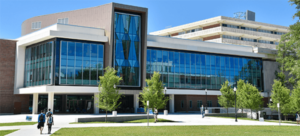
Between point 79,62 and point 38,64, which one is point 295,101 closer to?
point 79,62

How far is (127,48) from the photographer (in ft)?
153

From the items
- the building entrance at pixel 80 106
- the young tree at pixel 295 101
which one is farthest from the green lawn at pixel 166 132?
the building entrance at pixel 80 106

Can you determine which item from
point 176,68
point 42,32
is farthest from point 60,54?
point 176,68

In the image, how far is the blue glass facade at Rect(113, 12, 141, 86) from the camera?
150 feet

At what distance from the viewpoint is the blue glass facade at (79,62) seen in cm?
4247

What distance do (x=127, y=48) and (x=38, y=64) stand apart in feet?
46.4

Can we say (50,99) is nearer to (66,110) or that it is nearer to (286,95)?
(66,110)

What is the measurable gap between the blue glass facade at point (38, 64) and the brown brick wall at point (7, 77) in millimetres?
2451

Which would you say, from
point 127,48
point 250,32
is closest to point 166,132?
point 127,48

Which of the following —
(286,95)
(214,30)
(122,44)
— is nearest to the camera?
(286,95)

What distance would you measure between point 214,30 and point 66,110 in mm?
46114

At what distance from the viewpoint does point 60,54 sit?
42406 mm

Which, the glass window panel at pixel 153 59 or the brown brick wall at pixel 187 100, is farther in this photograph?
the brown brick wall at pixel 187 100

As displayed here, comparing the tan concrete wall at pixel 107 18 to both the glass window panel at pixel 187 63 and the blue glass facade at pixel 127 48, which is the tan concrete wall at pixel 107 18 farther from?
the glass window panel at pixel 187 63
